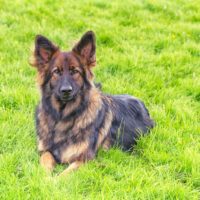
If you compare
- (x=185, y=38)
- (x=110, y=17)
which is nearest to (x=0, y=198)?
(x=185, y=38)

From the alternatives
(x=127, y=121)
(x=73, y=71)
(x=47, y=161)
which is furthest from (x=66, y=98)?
(x=127, y=121)

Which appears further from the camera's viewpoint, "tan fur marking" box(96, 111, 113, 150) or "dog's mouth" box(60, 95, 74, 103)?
"tan fur marking" box(96, 111, 113, 150)

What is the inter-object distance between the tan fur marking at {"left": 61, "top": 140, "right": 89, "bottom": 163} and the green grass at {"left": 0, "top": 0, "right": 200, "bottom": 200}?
0.64ft

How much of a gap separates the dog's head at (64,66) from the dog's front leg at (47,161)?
0.60 m

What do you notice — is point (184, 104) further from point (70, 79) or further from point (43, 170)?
point (43, 170)

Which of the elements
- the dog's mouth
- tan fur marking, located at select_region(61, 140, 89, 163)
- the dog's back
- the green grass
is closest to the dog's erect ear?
the dog's mouth

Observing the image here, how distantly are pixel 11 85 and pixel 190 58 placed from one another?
3190 millimetres

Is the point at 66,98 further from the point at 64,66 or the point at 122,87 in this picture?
the point at 122,87

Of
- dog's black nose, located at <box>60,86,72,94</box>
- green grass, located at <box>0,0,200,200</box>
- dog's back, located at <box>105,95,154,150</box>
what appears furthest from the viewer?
dog's back, located at <box>105,95,154,150</box>

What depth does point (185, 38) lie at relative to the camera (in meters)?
8.01

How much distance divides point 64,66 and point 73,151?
0.92 m

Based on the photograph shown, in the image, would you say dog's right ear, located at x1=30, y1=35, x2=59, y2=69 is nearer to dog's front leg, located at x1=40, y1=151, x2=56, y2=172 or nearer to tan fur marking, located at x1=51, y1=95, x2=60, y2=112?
tan fur marking, located at x1=51, y1=95, x2=60, y2=112

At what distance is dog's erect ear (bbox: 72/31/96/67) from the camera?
4.39m

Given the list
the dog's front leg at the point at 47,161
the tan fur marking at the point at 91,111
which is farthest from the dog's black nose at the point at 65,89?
the dog's front leg at the point at 47,161
